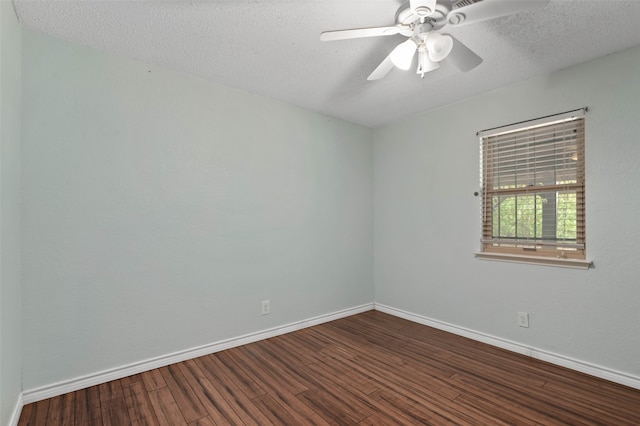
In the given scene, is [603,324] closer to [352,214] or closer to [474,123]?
[474,123]

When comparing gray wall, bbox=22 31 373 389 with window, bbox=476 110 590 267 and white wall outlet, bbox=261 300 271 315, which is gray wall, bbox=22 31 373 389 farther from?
window, bbox=476 110 590 267

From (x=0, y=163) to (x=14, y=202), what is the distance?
39 cm

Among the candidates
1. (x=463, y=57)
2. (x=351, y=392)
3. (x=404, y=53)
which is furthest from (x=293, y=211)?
(x=463, y=57)

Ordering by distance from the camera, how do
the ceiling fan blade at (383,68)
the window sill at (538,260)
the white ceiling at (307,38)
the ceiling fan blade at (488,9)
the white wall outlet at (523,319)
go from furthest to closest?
1. the white wall outlet at (523,319)
2. the window sill at (538,260)
3. the ceiling fan blade at (383,68)
4. the white ceiling at (307,38)
5. the ceiling fan blade at (488,9)

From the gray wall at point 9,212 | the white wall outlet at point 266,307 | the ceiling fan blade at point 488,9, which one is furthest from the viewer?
the white wall outlet at point 266,307

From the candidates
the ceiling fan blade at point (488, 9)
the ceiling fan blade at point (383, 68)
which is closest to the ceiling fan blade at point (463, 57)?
the ceiling fan blade at point (488, 9)

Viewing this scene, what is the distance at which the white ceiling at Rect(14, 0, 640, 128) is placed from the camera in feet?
5.89

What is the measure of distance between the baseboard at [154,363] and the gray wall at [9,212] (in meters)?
0.15

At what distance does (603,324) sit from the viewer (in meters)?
2.28

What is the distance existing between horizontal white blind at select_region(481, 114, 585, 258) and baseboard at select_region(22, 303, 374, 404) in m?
2.08

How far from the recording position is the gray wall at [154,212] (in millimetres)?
2041

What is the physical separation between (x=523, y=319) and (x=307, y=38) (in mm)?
2876

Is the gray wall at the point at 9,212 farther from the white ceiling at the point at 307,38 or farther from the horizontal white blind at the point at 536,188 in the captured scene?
the horizontal white blind at the point at 536,188

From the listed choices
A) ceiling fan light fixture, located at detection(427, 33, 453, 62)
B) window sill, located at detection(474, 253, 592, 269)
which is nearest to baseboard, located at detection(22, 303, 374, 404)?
window sill, located at detection(474, 253, 592, 269)
